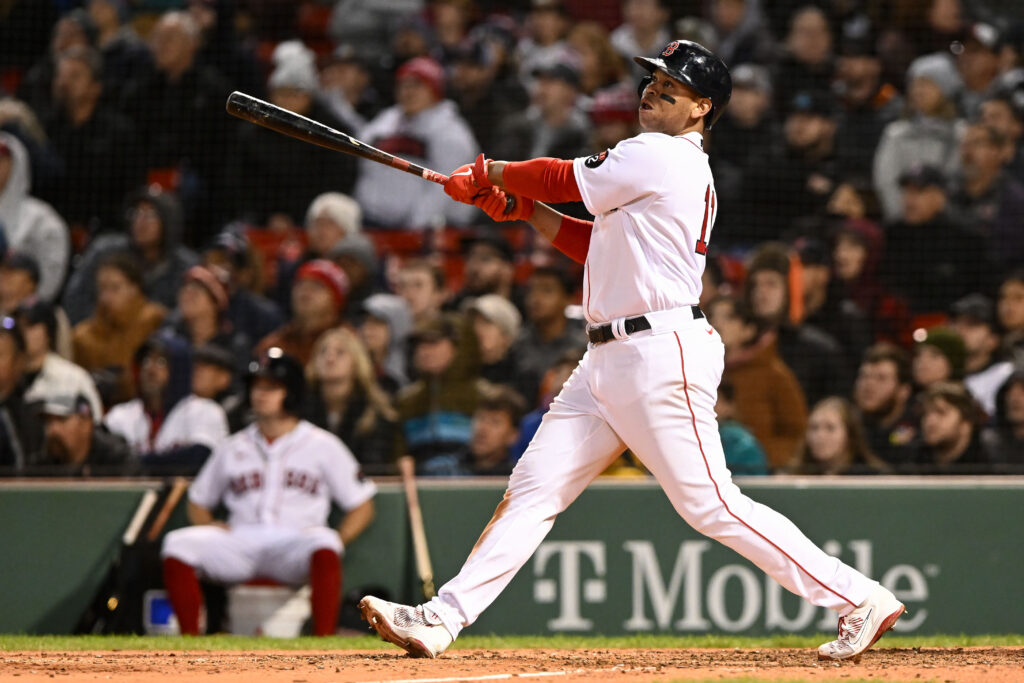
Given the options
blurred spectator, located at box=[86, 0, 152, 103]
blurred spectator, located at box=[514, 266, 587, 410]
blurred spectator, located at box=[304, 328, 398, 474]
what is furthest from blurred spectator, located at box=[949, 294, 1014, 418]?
blurred spectator, located at box=[86, 0, 152, 103]

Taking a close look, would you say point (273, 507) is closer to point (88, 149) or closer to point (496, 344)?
point (496, 344)

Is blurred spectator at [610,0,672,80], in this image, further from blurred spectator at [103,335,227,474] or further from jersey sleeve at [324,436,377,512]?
jersey sleeve at [324,436,377,512]

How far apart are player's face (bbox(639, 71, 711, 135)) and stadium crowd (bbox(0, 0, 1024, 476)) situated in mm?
3161

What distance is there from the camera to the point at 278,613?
7066 mm

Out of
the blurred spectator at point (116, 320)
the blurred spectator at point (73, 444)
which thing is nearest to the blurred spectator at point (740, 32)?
the blurred spectator at point (116, 320)

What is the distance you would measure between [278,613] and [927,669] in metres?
3.50

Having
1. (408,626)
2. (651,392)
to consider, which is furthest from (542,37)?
(408,626)

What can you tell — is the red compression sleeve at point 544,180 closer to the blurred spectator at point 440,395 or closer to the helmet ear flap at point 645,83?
the helmet ear flap at point 645,83

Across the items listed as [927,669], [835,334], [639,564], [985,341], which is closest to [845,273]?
[835,334]

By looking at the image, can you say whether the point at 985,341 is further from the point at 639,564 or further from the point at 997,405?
the point at 639,564

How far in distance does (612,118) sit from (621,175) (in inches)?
225

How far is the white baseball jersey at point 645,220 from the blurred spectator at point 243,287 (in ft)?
16.5

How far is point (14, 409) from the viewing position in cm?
816

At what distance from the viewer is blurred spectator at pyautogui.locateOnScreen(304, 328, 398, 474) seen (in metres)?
8.22
